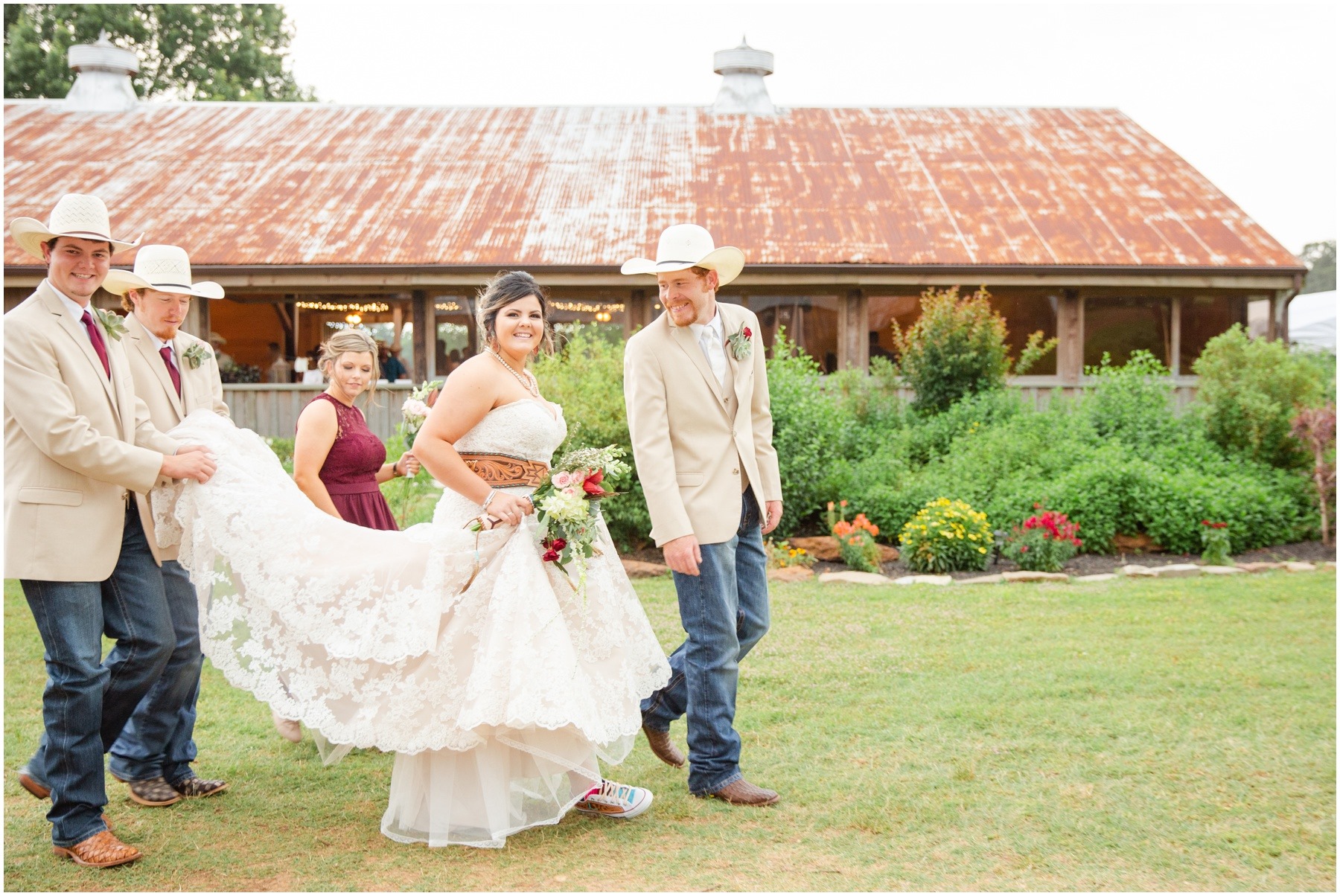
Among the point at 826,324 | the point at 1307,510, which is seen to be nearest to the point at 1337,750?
the point at 1307,510

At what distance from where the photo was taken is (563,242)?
1612cm

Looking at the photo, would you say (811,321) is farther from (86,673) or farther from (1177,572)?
(86,673)

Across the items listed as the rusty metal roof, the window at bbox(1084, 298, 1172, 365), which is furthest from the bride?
the window at bbox(1084, 298, 1172, 365)

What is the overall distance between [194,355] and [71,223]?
97cm

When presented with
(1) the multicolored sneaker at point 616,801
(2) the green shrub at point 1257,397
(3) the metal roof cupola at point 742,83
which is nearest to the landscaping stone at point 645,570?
(1) the multicolored sneaker at point 616,801

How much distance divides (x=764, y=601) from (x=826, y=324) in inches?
507

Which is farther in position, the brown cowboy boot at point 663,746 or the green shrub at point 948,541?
the green shrub at point 948,541

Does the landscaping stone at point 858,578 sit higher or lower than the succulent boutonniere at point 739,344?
lower

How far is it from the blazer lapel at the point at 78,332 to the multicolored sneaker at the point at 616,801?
7.64 ft

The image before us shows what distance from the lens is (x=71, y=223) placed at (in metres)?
3.81

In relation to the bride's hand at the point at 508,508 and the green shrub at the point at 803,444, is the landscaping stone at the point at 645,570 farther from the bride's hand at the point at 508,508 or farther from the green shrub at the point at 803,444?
the bride's hand at the point at 508,508

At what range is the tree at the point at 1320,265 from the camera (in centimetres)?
5722

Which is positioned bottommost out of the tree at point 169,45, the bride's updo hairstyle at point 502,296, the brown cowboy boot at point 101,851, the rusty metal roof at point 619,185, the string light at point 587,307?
the brown cowboy boot at point 101,851

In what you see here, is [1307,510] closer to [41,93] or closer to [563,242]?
[563,242]
